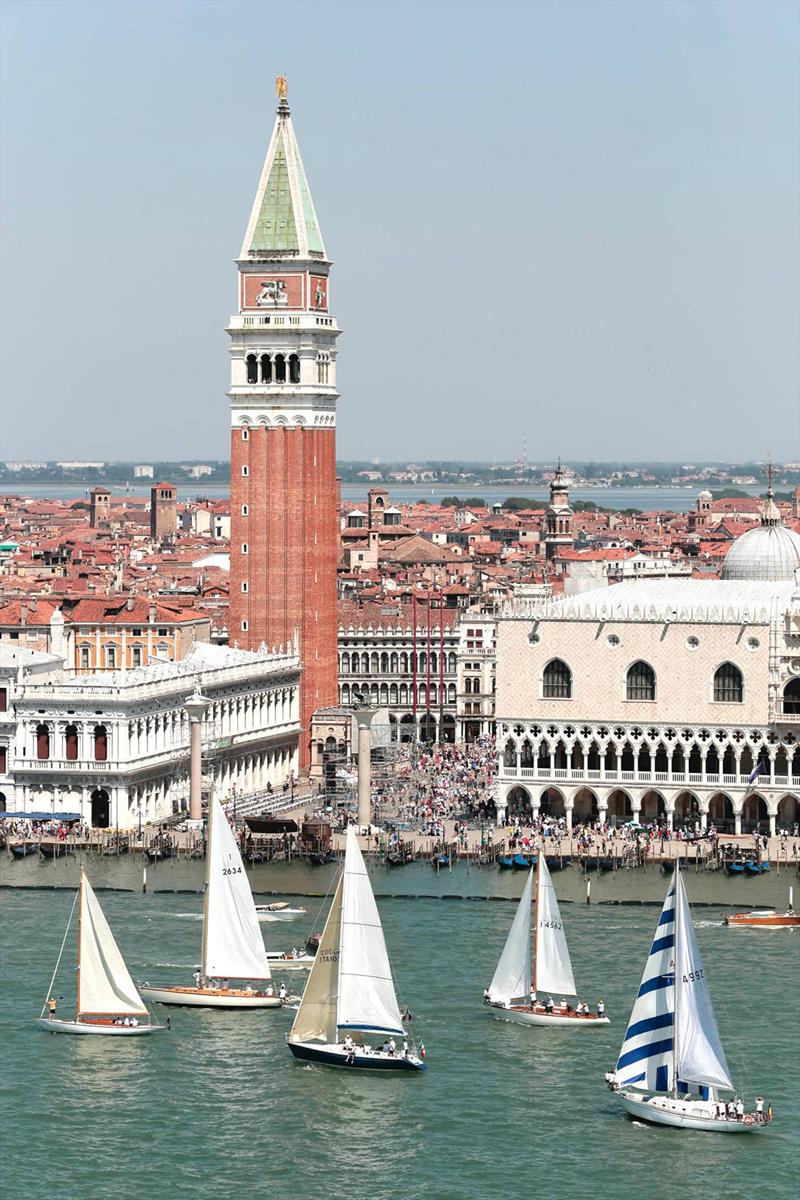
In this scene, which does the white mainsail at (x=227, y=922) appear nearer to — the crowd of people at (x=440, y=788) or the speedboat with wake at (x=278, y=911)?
the speedboat with wake at (x=278, y=911)

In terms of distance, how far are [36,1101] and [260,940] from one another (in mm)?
6128

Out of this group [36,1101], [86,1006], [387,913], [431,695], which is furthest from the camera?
[431,695]

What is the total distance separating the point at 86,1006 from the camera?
41688 mm

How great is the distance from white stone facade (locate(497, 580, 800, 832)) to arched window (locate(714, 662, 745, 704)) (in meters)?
0.02

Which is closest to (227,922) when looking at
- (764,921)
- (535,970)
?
(535,970)

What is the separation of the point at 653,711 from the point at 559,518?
50.2 meters

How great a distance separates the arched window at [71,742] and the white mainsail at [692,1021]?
23.3m

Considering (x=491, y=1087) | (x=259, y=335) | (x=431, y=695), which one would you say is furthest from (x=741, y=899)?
(x=431, y=695)

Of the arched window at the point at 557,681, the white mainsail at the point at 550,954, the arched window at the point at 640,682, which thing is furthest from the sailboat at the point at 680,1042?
the arched window at the point at 557,681

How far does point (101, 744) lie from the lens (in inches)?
2288

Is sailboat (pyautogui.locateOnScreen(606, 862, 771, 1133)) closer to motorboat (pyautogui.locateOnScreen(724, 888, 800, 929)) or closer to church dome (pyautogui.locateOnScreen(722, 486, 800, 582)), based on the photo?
motorboat (pyautogui.locateOnScreen(724, 888, 800, 929))

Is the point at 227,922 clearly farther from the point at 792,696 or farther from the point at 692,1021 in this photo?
the point at 792,696

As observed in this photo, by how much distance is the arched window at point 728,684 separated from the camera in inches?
2274

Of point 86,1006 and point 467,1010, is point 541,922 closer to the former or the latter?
point 467,1010
